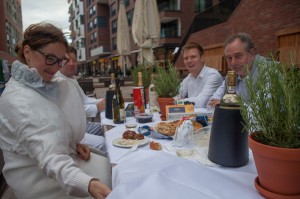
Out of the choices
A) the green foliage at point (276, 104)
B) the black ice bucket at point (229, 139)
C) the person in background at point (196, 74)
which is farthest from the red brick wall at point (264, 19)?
the green foliage at point (276, 104)

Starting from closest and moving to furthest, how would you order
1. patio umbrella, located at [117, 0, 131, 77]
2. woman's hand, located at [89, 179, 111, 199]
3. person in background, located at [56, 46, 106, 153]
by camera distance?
woman's hand, located at [89, 179, 111, 199] < person in background, located at [56, 46, 106, 153] < patio umbrella, located at [117, 0, 131, 77]

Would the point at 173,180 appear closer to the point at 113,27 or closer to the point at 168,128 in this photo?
the point at 168,128

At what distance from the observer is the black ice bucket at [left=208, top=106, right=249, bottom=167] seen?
1.03 m

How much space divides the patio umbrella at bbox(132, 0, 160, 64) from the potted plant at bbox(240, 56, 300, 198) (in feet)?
18.2

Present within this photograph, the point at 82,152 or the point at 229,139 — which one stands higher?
the point at 229,139

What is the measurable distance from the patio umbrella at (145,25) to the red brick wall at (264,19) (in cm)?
336

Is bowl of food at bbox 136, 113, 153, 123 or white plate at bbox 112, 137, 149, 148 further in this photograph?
bowl of food at bbox 136, 113, 153, 123

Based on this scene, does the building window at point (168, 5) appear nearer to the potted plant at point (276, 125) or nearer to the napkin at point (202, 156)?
the napkin at point (202, 156)

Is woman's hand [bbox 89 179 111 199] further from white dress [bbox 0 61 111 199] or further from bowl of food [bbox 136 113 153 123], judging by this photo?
bowl of food [bbox 136 113 153 123]

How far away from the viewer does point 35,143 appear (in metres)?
1.14

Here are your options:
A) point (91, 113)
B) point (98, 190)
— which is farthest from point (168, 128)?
point (91, 113)

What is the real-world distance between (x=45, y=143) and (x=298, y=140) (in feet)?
3.33

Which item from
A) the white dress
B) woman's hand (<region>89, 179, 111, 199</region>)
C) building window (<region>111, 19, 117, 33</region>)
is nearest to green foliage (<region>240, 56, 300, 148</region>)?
woman's hand (<region>89, 179, 111, 199</region>)

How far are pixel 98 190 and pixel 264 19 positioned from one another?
889 centimetres
